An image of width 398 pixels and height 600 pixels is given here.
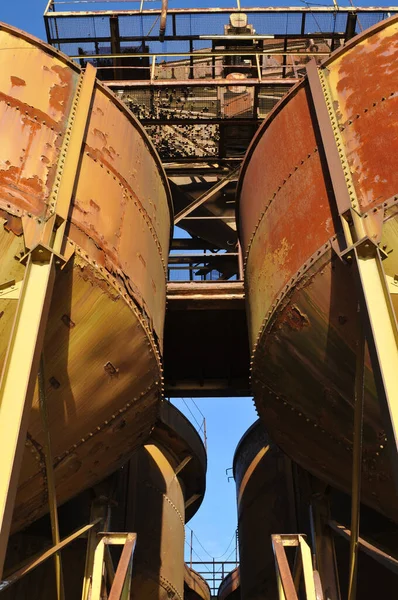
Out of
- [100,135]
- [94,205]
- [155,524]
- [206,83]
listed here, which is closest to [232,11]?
[206,83]

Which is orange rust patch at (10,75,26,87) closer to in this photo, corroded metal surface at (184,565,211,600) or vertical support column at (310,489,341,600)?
vertical support column at (310,489,341,600)

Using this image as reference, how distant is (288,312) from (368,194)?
4.41 ft

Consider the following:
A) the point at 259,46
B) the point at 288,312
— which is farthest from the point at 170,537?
the point at 259,46

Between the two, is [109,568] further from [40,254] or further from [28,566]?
[40,254]

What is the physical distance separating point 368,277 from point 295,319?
1.23 meters

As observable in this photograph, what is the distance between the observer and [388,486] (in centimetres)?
612

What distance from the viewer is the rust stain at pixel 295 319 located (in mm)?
5809

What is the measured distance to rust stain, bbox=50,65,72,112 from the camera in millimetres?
6245

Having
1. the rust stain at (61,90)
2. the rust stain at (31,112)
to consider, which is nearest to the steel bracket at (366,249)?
the rust stain at (31,112)

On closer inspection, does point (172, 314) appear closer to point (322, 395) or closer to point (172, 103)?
point (322, 395)

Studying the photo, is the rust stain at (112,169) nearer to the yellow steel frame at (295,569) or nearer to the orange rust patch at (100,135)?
the orange rust patch at (100,135)

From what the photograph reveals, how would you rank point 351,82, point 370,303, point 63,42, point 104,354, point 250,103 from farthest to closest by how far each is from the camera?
point 63,42, point 250,103, point 351,82, point 104,354, point 370,303

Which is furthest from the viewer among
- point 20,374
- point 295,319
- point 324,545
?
point 324,545

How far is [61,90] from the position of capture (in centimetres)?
639
